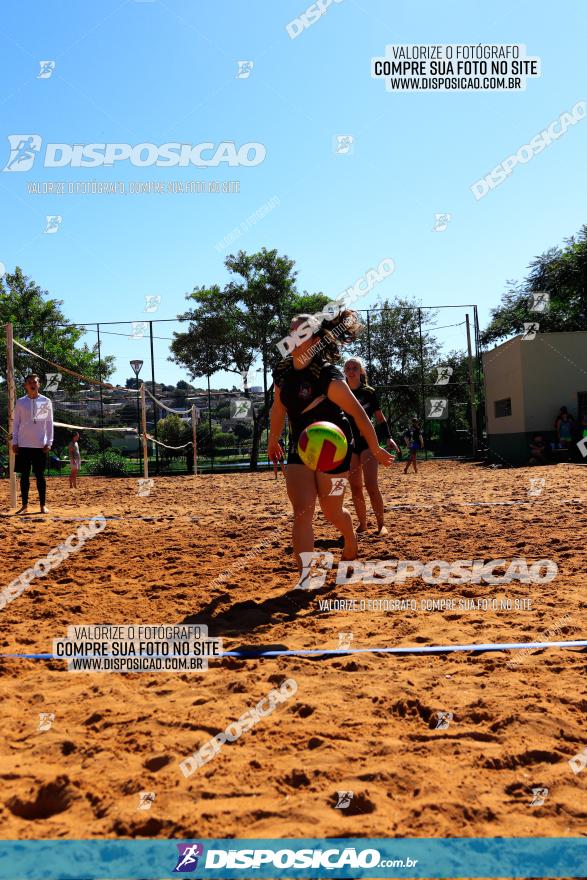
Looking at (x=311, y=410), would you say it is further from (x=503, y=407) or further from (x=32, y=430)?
(x=503, y=407)

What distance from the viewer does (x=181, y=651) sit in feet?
10.9

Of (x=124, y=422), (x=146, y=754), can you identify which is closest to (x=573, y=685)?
(x=146, y=754)

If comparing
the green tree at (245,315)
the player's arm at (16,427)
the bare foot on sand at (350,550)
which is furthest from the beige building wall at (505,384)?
the bare foot on sand at (350,550)

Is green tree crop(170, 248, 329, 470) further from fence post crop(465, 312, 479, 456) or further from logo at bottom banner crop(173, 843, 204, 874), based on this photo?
logo at bottom banner crop(173, 843, 204, 874)

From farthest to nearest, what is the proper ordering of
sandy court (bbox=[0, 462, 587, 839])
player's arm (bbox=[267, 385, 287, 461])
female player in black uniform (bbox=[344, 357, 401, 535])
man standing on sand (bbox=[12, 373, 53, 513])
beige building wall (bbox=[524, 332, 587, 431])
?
beige building wall (bbox=[524, 332, 587, 431]), man standing on sand (bbox=[12, 373, 53, 513]), female player in black uniform (bbox=[344, 357, 401, 535]), player's arm (bbox=[267, 385, 287, 461]), sandy court (bbox=[0, 462, 587, 839])

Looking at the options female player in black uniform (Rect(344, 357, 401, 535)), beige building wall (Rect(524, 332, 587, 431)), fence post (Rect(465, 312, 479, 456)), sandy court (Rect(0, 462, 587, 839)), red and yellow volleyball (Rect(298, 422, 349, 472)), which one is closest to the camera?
sandy court (Rect(0, 462, 587, 839))

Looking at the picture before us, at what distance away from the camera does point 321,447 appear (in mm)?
4137

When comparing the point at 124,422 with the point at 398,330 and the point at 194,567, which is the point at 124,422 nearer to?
the point at 398,330

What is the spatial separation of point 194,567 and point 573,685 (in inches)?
125

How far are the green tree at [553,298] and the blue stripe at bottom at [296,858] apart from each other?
29582mm

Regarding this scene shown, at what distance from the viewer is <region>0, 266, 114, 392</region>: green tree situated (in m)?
27.0

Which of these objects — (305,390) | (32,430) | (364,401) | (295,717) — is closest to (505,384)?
(364,401)

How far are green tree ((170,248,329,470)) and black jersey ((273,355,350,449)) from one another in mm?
21663

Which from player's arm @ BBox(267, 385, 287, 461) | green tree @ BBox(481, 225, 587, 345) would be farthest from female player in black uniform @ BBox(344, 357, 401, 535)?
green tree @ BBox(481, 225, 587, 345)
